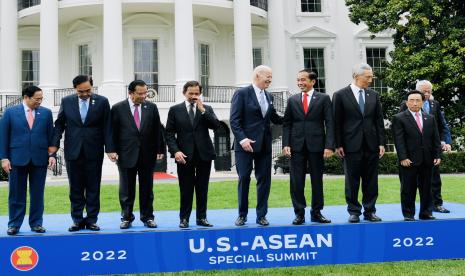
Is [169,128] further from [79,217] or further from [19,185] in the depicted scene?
[19,185]

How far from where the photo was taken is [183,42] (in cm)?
2275

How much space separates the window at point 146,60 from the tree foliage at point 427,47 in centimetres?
925

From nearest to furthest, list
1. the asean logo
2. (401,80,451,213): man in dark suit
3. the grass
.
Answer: the asean logo → the grass → (401,80,451,213): man in dark suit

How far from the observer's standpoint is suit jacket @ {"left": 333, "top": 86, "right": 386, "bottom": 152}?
7.50m

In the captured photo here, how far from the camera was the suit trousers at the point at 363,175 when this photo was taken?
7.50 meters

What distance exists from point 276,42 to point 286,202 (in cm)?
1575

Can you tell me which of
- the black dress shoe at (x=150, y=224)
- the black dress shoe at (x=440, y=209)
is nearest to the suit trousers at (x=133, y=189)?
the black dress shoe at (x=150, y=224)

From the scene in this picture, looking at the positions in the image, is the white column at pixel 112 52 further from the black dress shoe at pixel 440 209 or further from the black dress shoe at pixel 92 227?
the black dress shoe at pixel 440 209

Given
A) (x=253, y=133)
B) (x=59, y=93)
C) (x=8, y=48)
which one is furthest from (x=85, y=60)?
(x=253, y=133)

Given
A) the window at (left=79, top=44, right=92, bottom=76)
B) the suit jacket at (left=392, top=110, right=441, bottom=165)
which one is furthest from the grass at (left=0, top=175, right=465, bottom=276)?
the window at (left=79, top=44, right=92, bottom=76)

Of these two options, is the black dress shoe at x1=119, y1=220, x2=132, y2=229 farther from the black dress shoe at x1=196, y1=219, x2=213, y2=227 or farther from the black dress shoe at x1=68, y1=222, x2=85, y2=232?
the black dress shoe at x1=196, y1=219, x2=213, y2=227

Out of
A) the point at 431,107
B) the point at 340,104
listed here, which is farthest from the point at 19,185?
the point at 431,107

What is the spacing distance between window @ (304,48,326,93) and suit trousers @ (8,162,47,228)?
23.1m

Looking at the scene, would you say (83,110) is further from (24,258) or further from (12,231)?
(24,258)
